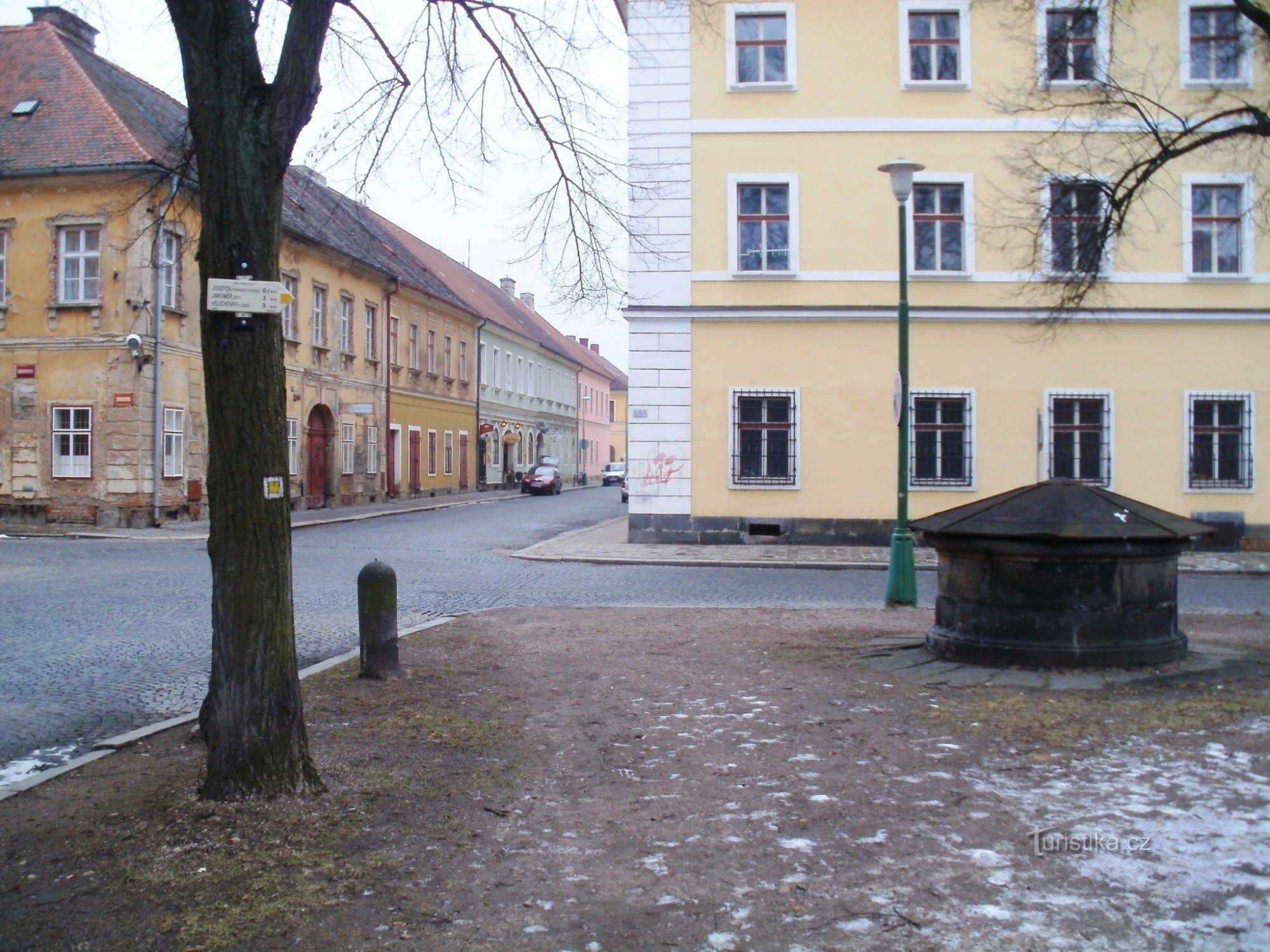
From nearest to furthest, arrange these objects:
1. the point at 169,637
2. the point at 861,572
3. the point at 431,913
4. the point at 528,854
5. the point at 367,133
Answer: the point at 431,913 → the point at 528,854 → the point at 367,133 → the point at 169,637 → the point at 861,572

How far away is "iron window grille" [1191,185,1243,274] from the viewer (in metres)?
21.2

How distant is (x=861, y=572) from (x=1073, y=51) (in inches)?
422

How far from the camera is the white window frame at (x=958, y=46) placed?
21047mm

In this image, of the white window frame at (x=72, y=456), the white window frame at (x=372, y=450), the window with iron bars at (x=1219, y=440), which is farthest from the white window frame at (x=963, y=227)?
the white window frame at (x=372, y=450)

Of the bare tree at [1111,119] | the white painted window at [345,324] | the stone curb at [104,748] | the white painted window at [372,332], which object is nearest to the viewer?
the stone curb at [104,748]

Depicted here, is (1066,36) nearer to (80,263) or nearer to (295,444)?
(80,263)

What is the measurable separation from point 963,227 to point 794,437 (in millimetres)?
4980

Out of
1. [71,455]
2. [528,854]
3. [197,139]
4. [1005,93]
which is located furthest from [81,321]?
[528,854]

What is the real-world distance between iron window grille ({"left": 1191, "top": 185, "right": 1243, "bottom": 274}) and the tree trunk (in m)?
20.3

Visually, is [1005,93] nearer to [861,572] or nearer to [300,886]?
[861,572]

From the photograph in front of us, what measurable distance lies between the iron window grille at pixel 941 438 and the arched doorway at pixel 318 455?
1897 centimetres

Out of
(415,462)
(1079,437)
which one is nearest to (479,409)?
(415,462)

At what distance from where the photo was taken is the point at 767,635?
10289 mm

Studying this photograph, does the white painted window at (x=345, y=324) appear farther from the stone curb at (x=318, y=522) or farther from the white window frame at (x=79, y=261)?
the white window frame at (x=79, y=261)
